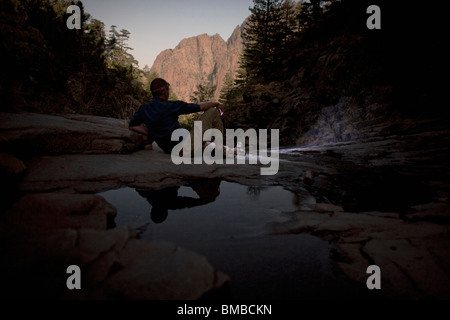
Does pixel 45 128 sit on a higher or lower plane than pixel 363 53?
lower

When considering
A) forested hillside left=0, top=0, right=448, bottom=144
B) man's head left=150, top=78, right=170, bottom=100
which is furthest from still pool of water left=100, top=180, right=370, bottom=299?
forested hillside left=0, top=0, right=448, bottom=144

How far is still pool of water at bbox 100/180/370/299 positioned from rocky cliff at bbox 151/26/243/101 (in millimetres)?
136533

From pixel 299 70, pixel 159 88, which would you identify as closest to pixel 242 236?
pixel 159 88

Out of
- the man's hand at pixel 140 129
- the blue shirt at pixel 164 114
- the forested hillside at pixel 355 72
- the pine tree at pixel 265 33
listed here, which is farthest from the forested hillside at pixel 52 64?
the pine tree at pixel 265 33

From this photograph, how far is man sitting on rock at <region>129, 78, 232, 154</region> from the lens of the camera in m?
3.61

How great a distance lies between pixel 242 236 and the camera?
1.39 metres

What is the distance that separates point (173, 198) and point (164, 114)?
2.01 meters

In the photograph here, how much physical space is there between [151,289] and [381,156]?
197 inches

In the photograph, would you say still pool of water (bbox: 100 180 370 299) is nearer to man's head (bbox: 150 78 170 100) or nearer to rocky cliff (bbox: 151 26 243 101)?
man's head (bbox: 150 78 170 100)

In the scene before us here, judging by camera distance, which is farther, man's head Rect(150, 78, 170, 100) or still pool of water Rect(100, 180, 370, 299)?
man's head Rect(150, 78, 170, 100)

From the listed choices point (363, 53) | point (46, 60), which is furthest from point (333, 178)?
point (46, 60)

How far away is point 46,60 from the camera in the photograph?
968 centimetres

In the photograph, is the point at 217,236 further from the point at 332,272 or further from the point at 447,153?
the point at 447,153
